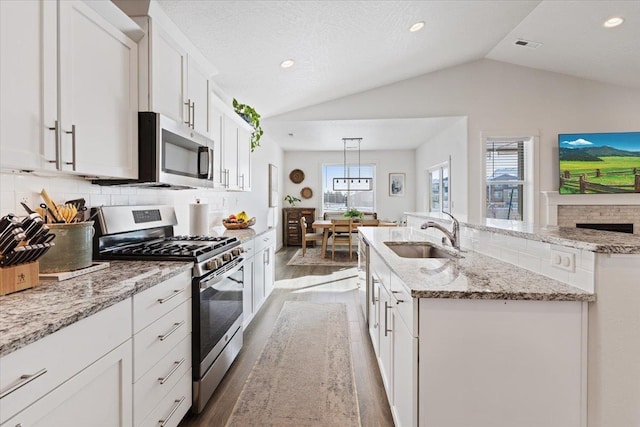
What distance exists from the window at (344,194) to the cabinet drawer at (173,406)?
6.97m

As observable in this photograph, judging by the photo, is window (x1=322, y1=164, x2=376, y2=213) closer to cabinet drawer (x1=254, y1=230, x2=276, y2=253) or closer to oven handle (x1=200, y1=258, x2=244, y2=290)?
cabinet drawer (x1=254, y1=230, x2=276, y2=253)

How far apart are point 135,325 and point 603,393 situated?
1763 millimetres

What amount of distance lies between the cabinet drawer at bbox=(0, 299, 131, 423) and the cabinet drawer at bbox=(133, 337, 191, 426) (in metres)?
0.27

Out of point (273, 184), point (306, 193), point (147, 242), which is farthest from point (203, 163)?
point (306, 193)

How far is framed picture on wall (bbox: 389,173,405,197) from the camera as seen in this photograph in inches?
328

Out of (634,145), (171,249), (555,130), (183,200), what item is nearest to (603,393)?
(171,249)

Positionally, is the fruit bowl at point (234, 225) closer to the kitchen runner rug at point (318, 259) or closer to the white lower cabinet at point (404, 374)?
the white lower cabinet at point (404, 374)

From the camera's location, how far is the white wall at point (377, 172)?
8344 millimetres

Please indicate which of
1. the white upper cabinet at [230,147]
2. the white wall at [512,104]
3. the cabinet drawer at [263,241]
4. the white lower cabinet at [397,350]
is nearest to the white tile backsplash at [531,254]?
the white lower cabinet at [397,350]

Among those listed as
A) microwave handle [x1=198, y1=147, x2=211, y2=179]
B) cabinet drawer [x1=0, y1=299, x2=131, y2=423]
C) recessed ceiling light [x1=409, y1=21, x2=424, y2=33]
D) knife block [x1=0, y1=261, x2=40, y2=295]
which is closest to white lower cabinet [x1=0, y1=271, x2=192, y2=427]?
cabinet drawer [x1=0, y1=299, x2=131, y2=423]

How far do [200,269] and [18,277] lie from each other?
2.48ft

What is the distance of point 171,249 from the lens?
193 cm

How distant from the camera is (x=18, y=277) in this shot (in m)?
1.12

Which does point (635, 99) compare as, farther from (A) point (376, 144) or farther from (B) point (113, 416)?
(B) point (113, 416)
